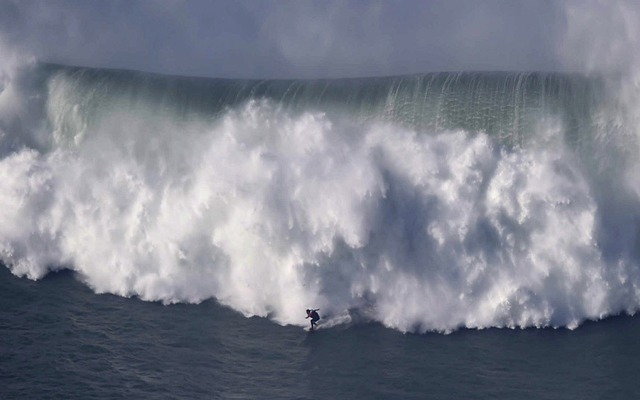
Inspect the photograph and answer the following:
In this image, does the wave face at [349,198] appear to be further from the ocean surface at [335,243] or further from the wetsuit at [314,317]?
the wetsuit at [314,317]

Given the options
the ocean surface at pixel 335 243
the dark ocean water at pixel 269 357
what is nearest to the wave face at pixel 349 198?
the ocean surface at pixel 335 243

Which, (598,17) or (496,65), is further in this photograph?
(496,65)

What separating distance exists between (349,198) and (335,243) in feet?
3.79

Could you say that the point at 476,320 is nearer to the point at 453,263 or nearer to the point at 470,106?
the point at 453,263

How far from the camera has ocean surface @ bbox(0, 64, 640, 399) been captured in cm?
1892

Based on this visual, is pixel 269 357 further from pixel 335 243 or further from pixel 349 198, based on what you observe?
pixel 349 198

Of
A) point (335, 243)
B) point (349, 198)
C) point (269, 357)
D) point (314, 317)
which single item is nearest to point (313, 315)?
point (314, 317)

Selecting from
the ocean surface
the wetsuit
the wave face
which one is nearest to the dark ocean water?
the ocean surface

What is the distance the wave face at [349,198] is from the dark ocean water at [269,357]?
0.71 metres

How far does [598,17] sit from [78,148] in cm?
1511

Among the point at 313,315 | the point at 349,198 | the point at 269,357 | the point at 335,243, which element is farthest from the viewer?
the point at 349,198

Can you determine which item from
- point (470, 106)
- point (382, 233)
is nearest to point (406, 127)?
point (470, 106)

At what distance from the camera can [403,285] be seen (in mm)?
21266

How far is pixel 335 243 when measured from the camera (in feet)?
70.4
